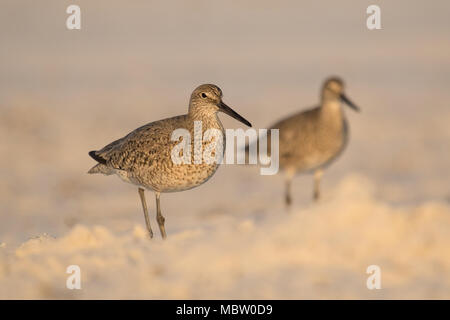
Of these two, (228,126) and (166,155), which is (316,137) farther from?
(228,126)

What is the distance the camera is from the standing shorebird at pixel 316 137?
30.1 ft

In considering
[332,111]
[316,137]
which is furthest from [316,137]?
[332,111]

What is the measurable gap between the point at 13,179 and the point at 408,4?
3087cm

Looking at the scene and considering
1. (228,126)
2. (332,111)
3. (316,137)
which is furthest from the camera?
(228,126)

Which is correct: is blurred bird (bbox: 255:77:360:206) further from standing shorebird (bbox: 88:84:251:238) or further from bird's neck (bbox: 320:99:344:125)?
standing shorebird (bbox: 88:84:251:238)

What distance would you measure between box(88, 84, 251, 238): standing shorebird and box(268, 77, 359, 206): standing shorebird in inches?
41.6

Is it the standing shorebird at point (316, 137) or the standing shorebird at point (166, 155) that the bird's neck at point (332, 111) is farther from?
the standing shorebird at point (166, 155)

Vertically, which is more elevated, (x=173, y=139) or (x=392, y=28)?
(x=392, y=28)

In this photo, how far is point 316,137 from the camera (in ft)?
30.2

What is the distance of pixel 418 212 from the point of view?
7.06 meters

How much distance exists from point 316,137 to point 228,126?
7.80 metres

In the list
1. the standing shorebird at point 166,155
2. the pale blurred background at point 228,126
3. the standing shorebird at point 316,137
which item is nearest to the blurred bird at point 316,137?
the standing shorebird at point 316,137

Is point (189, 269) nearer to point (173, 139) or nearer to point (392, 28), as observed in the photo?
point (173, 139)
